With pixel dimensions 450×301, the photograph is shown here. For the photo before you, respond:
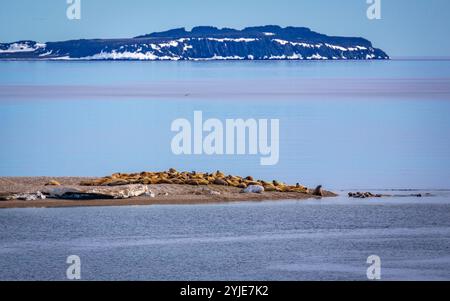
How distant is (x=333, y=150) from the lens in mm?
30031

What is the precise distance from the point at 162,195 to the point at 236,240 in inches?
156

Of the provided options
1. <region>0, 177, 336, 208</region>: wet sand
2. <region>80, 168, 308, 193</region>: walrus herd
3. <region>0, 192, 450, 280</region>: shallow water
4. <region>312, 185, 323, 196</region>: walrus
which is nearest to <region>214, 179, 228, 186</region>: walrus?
<region>80, 168, 308, 193</region>: walrus herd

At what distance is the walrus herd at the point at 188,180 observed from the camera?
24.2 metres

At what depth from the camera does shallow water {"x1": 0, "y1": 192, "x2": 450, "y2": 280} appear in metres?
17.8

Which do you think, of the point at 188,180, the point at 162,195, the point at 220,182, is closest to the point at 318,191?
the point at 220,182

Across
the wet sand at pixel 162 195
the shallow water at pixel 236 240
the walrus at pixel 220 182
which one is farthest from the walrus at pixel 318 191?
the walrus at pixel 220 182

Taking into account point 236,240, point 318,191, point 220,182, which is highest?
point 220,182

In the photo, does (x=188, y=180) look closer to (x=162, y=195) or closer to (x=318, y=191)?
(x=162, y=195)

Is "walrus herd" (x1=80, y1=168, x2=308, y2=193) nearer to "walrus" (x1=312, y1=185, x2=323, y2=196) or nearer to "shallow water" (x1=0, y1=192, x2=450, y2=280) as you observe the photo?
"walrus" (x1=312, y1=185, x2=323, y2=196)

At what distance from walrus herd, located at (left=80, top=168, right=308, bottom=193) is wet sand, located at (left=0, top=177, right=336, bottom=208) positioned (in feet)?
0.54

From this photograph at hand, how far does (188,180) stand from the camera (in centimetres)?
2436

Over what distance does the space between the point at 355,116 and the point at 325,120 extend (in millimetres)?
2088

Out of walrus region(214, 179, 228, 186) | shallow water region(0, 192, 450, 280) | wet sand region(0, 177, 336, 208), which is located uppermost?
walrus region(214, 179, 228, 186)
